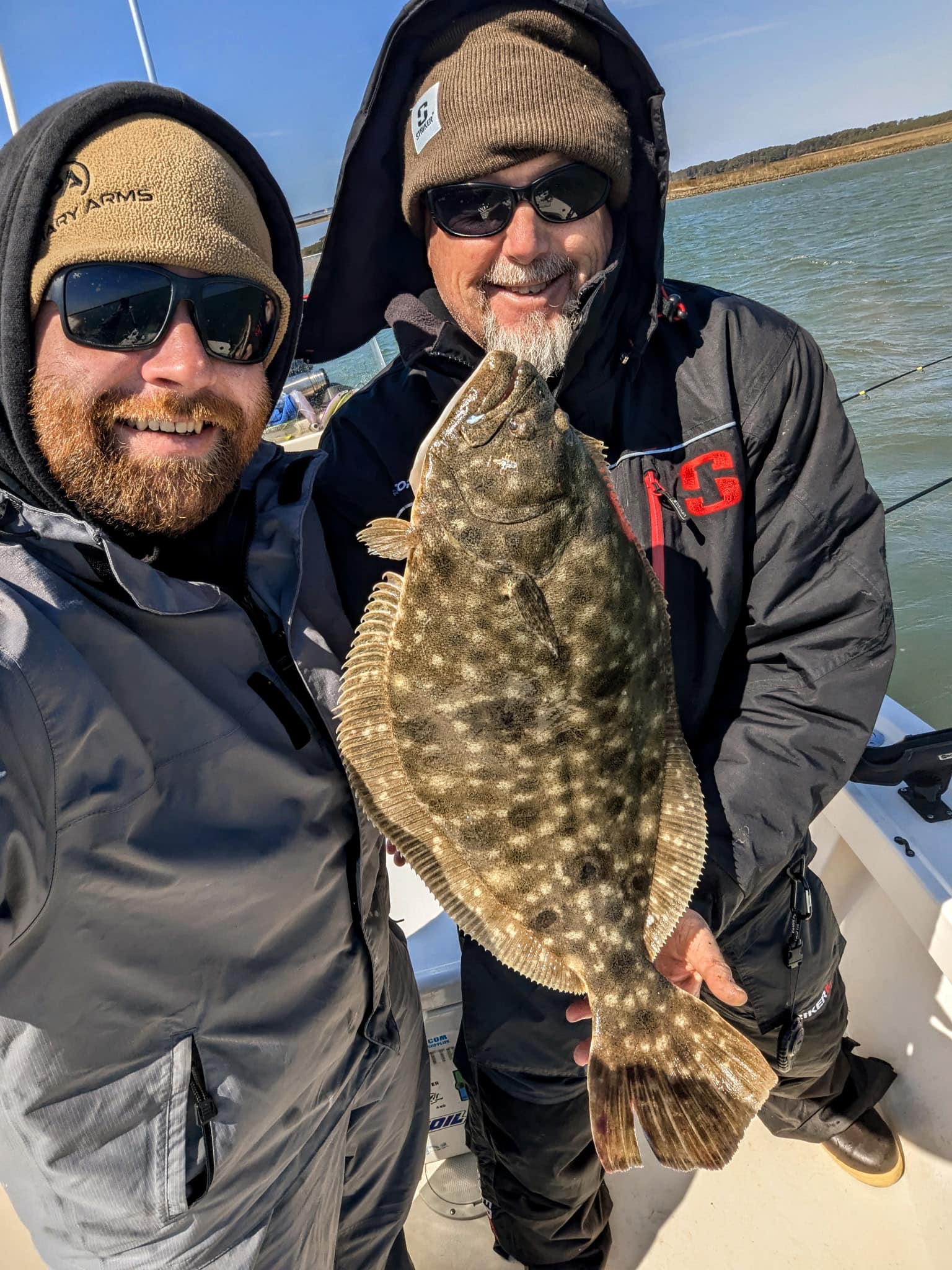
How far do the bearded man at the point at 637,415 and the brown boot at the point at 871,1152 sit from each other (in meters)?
1.12

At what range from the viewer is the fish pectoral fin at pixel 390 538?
190cm

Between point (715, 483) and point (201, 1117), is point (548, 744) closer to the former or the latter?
point (715, 483)

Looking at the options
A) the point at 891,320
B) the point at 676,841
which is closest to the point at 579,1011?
the point at 676,841

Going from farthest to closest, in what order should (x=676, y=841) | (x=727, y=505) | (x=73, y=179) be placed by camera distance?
(x=727, y=505) < (x=676, y=841) < (x=73, y=179)

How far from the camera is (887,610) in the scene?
2.42m

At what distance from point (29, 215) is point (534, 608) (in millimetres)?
1595

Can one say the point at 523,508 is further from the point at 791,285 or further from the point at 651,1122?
the point at 791,285

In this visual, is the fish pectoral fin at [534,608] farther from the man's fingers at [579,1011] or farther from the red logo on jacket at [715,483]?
the man's fingers at [579,1011]

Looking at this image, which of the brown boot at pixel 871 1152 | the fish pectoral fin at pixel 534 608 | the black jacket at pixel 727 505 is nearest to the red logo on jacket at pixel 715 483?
the black jacket at pixel 727 505

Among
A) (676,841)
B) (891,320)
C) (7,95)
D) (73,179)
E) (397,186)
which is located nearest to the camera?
(73,179)

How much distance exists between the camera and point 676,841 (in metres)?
2.13

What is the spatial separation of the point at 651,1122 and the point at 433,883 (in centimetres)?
84

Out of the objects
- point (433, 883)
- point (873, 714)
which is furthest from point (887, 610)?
point (433, 883)

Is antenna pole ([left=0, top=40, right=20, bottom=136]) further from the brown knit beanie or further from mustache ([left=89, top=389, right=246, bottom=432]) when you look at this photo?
mustache ([left=89, top=389, right=246, bottom=432])
